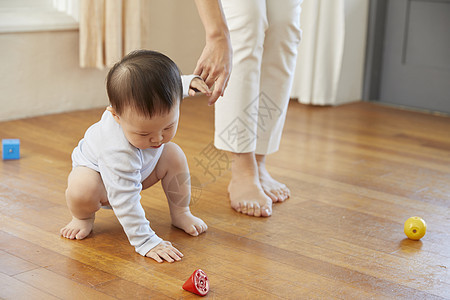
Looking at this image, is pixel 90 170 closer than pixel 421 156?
Yes

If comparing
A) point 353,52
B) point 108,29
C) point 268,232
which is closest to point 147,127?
point 268,232

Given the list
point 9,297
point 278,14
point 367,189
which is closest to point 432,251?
point 367,189

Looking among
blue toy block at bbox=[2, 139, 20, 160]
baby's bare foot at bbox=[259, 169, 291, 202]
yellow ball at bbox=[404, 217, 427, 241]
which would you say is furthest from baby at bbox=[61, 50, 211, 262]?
blue toy block at bbox=[2, 139, 20, 160]

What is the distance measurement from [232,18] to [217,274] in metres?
0.70

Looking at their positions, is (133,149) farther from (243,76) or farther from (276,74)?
(276,74)

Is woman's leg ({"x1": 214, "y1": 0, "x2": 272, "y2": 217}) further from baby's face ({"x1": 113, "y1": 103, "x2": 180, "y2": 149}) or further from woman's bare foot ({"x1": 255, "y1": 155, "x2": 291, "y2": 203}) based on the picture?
baby's face ({"x1": 113, "y1": 103, "x2": 180, "y2": 149})

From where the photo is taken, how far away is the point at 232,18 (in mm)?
1616

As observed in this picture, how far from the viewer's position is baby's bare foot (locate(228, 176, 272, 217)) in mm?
1622

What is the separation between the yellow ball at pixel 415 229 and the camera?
1.47 metres

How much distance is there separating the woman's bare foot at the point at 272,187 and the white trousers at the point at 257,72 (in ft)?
0.23

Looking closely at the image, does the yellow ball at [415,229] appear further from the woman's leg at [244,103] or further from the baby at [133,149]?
the baby at [133,149]

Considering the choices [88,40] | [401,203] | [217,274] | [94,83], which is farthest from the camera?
[94,83]

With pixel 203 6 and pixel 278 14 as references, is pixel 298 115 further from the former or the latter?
pixel 203 6

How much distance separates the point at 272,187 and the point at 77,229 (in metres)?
0.60
